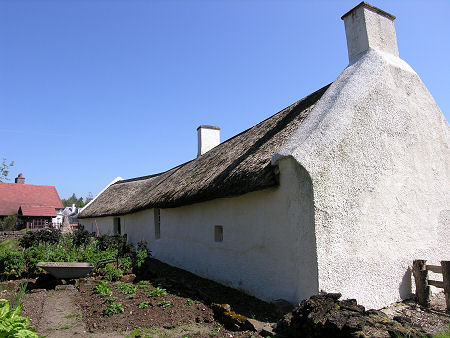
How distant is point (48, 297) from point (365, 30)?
9.28 meters

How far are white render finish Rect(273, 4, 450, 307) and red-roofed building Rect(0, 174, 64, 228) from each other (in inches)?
A: 1079

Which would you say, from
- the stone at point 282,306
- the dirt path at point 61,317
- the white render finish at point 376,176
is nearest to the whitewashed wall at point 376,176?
the white render finish at point 376,176

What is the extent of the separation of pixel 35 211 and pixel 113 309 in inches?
1111

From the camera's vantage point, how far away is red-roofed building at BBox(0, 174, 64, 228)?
28.9 meters

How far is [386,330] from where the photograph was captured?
398cm

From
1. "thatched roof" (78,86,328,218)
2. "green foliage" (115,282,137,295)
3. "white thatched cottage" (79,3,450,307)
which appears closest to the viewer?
"white thatched cottage" (79,3,450,307)

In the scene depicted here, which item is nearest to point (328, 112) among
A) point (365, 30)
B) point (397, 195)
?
point (397, 195)

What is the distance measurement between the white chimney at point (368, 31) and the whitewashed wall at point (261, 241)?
3847 millimetres

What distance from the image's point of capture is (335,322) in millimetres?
3902

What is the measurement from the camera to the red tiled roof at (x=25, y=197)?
95.8 ft

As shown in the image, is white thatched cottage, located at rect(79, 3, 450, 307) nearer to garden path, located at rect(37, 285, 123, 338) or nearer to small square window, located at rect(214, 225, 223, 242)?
small square window, located at rect(214, 225, 223, 242)

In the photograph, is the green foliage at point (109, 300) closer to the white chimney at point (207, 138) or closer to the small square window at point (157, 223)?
the small square window at point (157, 223)

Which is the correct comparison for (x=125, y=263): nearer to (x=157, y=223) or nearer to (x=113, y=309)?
(x=113, y=309)

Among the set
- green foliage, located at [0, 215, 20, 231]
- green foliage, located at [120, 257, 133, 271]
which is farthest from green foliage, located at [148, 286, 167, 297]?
green foliage, located at [0, 215, 20, 231]
